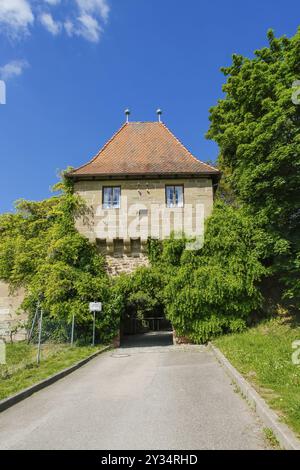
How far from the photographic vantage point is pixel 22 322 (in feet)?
71.8

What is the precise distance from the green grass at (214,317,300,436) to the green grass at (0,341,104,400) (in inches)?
192

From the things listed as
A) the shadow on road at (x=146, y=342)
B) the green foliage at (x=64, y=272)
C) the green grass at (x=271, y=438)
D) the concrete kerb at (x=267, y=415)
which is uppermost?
the green foliage at (x=64, y=272)

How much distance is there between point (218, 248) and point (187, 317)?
3.44 metres

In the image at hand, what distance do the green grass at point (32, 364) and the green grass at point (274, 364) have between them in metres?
4.87

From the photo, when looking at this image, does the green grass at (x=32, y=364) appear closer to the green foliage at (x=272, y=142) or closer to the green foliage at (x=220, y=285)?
the green foliage at (x=220, y=285)

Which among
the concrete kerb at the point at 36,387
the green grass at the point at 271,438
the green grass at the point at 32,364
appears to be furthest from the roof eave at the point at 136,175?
the green grass at the point at 271,438

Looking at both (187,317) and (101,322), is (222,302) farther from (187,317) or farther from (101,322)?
(101,322)

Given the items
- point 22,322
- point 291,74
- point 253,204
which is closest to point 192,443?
point 253,204

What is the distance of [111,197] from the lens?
20.6 meters

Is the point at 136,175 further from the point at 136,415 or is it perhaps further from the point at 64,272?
the point at 136,415

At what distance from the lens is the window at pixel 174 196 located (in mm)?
20422

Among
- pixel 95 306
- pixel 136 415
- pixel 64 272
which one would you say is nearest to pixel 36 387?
pixel 136 415

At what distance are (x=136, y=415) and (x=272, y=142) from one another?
44.7ft

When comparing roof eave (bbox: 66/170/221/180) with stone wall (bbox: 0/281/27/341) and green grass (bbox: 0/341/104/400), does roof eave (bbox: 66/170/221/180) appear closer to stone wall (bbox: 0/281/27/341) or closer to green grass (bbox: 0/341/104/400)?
stone wall (bbox: 0/281/27/341)
